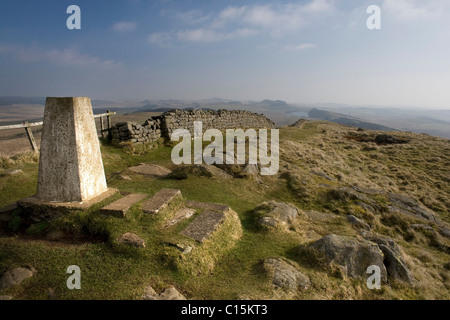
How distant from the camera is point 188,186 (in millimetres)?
9695

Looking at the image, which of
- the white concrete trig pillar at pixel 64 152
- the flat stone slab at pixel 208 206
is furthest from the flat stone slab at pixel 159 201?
the white concrete trig pillar at pixel 64 152

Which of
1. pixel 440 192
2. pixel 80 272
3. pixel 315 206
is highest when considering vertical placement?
pixel 80 272

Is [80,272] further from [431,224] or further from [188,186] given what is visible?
[431,224]

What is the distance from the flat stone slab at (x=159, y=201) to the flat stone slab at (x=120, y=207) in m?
0.30

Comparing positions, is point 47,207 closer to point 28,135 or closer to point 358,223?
point 28,135

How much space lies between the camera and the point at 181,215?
248 inches

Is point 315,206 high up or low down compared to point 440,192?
up

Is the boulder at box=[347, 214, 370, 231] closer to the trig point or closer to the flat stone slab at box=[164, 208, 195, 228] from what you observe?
the flat stone slab at box=[164, 208, 195, 228]

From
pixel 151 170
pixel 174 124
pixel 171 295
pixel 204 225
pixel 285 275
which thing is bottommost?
pixel 285 275

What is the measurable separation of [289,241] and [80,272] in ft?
15.6

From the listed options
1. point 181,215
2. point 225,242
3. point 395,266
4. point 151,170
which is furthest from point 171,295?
point 151,170

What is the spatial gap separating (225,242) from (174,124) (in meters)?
15.9

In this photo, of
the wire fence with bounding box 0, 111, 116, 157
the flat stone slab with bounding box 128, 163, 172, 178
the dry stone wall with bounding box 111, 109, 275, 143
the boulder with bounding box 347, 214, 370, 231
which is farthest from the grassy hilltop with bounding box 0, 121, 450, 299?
the dry stone wall with bounding box 111, 109, 275, 143
